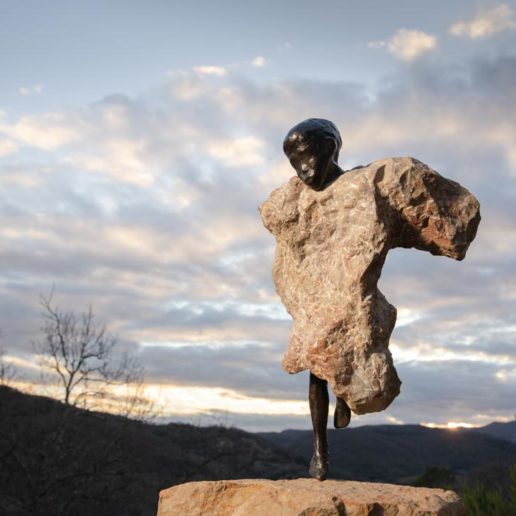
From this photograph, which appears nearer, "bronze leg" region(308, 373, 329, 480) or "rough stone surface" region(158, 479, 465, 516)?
"rough stone surface" region(158, 479, 465, 516)

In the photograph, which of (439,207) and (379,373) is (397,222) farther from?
(379,373)

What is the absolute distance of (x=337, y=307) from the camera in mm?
4762

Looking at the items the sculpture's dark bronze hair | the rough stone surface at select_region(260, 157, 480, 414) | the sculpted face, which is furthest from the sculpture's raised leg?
the sculpture's dark bronze hair

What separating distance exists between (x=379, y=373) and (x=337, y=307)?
1.84 feet

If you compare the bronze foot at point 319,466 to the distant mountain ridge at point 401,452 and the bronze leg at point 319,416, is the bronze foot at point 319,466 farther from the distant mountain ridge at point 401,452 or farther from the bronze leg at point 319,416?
the distant mountain ridge at point 401,452

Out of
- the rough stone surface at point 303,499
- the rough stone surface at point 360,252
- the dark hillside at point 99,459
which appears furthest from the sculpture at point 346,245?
the dark hillside at point 99,459

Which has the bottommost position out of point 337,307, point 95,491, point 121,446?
point 95,491

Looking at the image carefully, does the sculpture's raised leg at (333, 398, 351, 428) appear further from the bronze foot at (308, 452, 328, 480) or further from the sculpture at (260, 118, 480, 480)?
the bronze foot at (308, 452, 328, 480)

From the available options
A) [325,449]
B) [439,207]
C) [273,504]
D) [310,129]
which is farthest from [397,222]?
[273,504]

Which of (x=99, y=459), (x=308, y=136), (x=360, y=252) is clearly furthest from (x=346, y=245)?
(x=99, y=459)

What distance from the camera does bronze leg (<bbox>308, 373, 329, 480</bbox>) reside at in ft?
16.8

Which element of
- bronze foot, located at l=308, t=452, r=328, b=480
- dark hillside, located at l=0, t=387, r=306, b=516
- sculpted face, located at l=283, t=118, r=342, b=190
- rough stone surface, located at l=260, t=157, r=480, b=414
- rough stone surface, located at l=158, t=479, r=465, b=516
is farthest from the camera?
dark hillside, located at l=0, t=387, r=306, b=516

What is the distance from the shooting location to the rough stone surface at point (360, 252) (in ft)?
15.2

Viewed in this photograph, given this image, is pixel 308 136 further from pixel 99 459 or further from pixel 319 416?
pixel 99 459
